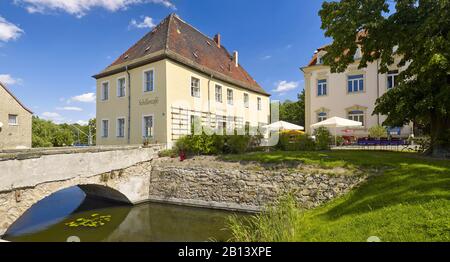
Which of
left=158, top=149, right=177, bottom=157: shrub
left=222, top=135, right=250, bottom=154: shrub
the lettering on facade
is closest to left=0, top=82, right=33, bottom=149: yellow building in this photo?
the lettering on facade

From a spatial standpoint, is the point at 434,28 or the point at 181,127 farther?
the point at 181,127

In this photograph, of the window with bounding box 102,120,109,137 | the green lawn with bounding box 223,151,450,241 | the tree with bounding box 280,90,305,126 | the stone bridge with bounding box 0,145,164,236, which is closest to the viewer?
the green lawn with bounding box 223,151,450,241

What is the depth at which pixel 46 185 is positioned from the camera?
Result: 923 cm

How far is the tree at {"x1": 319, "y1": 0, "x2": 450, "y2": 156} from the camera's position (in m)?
8.84

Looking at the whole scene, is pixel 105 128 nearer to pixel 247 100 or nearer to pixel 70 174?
pixel 70 174

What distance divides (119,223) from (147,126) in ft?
28.0

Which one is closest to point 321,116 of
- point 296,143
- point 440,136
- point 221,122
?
point 221,122

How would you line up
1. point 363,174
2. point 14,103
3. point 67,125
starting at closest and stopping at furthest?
1. point 363,174
2. point 14,103
3. point 67,125

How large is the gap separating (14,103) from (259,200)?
27.0 meters

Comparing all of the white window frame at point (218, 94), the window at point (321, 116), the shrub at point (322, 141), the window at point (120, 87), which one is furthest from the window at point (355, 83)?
the window at point (120, 87)

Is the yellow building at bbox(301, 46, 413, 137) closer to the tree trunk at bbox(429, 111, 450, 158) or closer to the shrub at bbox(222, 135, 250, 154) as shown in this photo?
the tree trunk at bbox(429, 111, 450, 158)

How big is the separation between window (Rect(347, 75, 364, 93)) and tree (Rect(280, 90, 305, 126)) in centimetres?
1682

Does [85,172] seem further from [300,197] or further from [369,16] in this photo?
[369,16]
